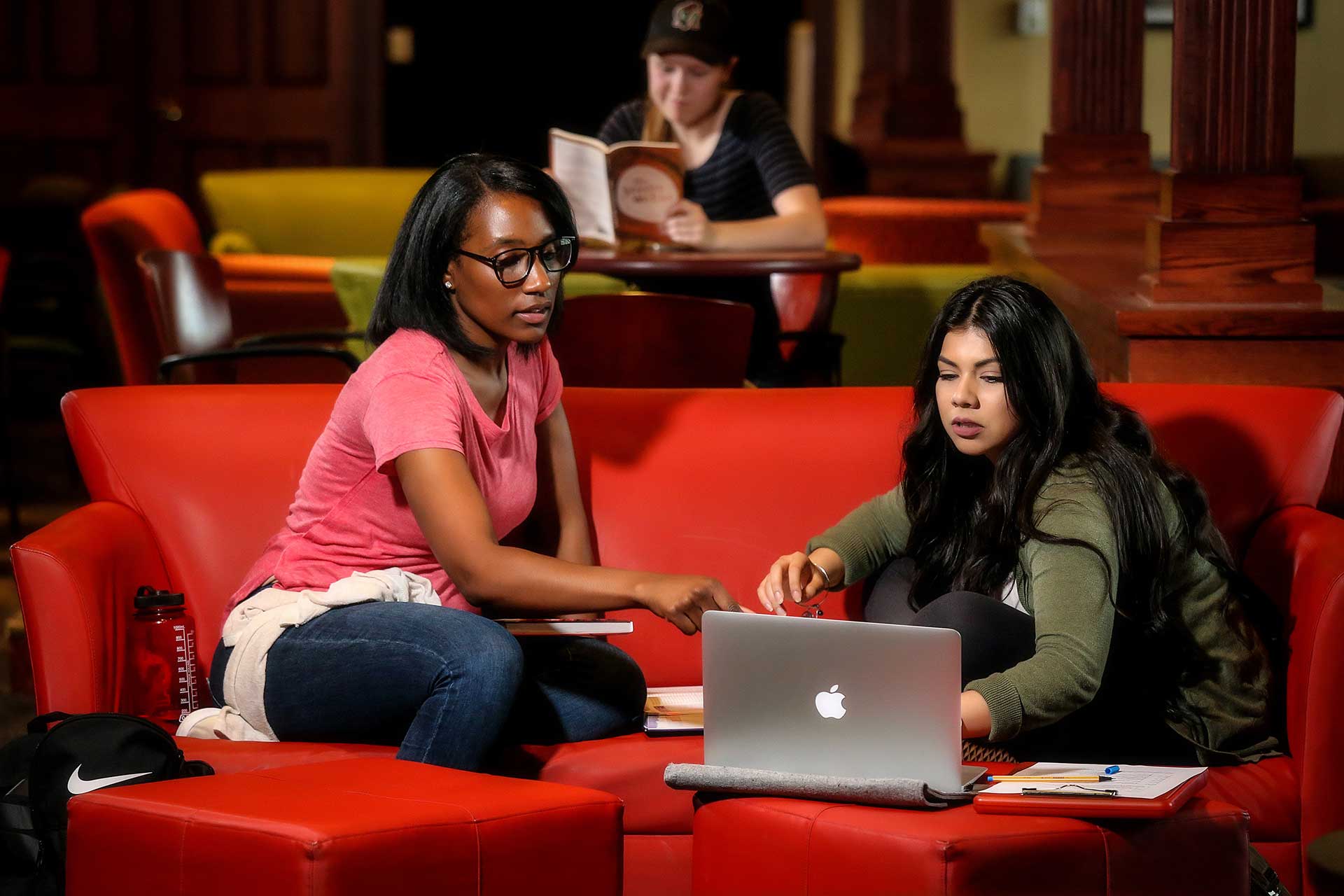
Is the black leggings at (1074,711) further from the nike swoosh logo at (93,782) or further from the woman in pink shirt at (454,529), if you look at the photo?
the nike swoosh logo at (93,782)

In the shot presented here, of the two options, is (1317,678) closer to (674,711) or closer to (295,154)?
(674,711)

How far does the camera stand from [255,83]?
8.61 m

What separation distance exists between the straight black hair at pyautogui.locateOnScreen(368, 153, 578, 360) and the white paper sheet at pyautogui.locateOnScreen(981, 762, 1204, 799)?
95 cm

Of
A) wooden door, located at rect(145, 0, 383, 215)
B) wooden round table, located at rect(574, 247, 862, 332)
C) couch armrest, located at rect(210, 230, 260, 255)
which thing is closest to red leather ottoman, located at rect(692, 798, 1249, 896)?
wooden round table, located at rect(574, 247, 862, 332)

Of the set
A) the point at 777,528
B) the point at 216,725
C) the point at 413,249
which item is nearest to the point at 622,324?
the point at 777,528

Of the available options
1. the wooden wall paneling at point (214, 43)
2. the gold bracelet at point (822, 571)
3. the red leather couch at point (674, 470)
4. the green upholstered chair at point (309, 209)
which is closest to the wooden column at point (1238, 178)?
the red leather couch at point (674, 470)

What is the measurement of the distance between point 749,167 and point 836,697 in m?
2.51

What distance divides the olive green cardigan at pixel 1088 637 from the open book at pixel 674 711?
289 millimetres

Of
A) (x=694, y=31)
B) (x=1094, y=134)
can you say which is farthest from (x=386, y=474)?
(x=1094, y=134)

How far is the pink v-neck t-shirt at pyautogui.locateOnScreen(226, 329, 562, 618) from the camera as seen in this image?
2.26 metres

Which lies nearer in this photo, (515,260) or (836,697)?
(836,697)

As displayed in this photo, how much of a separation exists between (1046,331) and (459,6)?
8430 mm

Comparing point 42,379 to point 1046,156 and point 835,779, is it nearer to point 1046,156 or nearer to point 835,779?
point 1046,156

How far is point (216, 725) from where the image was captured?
231 centimetres
